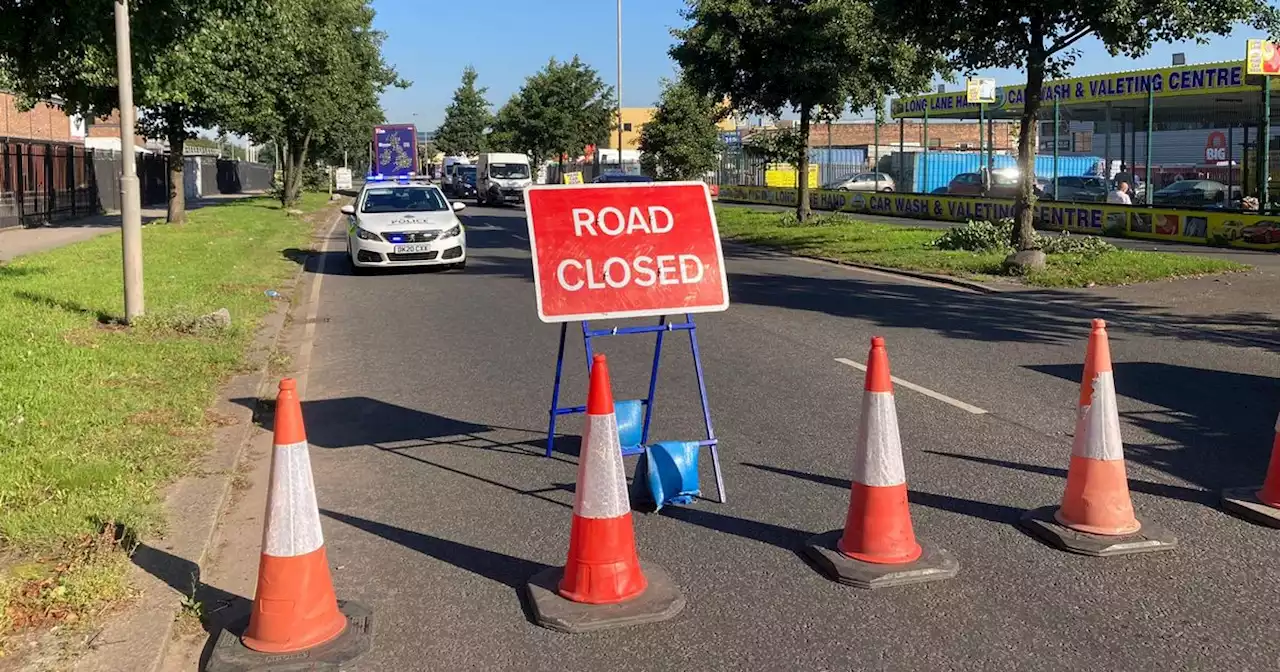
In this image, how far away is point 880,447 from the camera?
4555mm

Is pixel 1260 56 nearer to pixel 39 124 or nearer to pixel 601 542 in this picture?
pixel 601 542

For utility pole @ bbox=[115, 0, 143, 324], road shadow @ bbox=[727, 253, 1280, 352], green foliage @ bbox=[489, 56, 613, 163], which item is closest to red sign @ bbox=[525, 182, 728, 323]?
road shadow @ bbox=[727, 253, 1280, 352]

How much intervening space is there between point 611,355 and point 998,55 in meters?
9.81

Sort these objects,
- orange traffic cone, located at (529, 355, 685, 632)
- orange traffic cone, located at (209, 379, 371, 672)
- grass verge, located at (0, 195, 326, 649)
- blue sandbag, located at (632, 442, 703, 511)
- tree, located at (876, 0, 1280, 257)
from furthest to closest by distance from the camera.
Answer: tree, located at (876, 0, 1280, 257)
blue sandbag, located at (632, 442, 703, 511)
grass verge, located at (0, 195, 326, 649)
orange traffic cone, located at (529, 355, 685, 632)
orange traffic cone, located at (209, 379, 371, 672)

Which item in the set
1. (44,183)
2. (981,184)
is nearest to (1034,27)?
(981,184)

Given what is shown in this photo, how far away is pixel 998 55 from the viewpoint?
54.9 feet

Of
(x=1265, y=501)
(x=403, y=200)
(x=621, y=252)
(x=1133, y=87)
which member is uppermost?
(x=1133, y=87)

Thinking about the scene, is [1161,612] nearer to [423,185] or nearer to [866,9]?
[423,185]

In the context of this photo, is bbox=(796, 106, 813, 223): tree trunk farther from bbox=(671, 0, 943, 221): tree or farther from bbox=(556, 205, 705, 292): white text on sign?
bbox=(556, 205, 705, 292): white text on sign

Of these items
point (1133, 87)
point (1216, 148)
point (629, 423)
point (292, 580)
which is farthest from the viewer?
point (1216, 148)

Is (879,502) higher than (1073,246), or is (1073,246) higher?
(1073,246)

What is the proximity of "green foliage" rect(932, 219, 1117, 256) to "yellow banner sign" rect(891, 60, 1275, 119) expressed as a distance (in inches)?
314

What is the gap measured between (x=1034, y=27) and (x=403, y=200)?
10380 millimetres

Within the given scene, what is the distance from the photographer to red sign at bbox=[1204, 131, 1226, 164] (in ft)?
128
